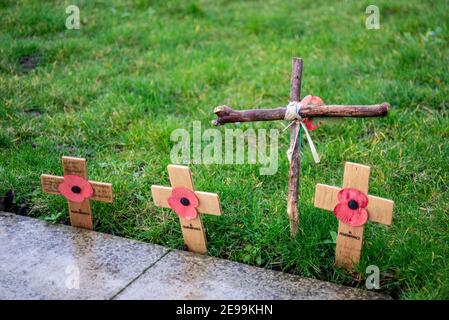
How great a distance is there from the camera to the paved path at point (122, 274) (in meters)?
2.55

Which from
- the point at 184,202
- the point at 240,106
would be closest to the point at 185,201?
the point at 184,202

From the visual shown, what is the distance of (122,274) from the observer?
2703mm

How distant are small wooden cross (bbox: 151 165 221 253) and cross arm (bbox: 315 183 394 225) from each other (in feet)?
1.65

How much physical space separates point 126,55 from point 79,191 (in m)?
2.87

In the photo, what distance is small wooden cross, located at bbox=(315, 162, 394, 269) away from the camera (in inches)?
100

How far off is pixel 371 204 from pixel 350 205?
0.10 m

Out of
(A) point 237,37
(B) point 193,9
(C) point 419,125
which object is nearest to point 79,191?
(C) point 419,125

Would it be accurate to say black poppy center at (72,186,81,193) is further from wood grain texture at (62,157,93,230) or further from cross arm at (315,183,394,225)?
cross arm at (315,183,394,225)

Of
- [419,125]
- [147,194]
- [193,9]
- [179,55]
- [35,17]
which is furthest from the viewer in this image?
[193,9]

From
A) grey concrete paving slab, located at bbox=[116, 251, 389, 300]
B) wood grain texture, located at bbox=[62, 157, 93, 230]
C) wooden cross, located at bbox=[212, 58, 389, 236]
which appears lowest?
grey concrete paving slab, located at bbox=[116, 251, 389, 300]

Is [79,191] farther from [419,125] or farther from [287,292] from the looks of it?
[419,125]

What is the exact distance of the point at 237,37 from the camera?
20.2 ft

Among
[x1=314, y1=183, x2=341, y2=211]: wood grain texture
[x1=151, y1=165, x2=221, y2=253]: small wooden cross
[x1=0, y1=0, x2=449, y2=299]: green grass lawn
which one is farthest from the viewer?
[x1=0, y1=0, x2=449, y2=299]: green grass lawn

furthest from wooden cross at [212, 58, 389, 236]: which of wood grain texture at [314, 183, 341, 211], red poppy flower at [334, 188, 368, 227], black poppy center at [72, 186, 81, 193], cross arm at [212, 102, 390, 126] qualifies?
black poppy center at [72, 186, 81, 193]
